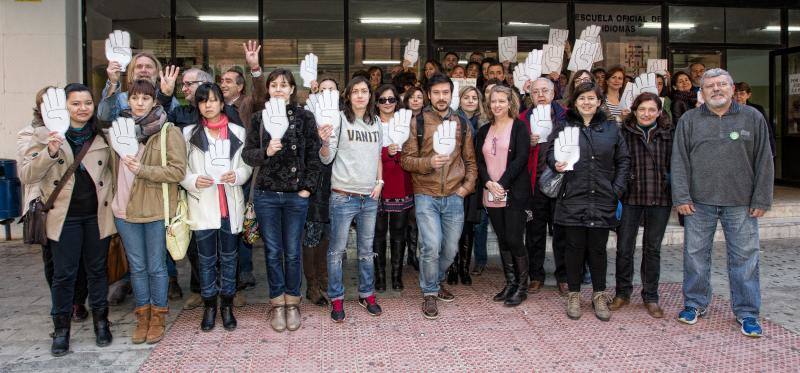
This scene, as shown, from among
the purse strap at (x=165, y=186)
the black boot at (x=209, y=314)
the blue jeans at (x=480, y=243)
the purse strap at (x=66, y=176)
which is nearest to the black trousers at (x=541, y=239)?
the blue jeans at (x=480, y=243)

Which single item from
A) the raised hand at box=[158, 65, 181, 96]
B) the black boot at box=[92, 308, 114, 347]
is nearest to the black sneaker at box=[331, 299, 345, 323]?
the black boot at box=[92, 308, 114, 347]

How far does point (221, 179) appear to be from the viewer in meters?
4.11

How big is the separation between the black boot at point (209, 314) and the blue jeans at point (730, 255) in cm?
361

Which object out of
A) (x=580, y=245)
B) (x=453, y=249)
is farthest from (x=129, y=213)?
(x=580, y=245)

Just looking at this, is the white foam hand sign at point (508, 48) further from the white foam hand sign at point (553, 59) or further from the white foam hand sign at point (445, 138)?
the white foam hand sign at point (445, 138)

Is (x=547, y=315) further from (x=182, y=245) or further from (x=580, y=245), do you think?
(x=182, y=245)

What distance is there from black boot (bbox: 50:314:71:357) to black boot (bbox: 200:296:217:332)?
34.6 inches

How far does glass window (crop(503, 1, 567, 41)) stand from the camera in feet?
32.6

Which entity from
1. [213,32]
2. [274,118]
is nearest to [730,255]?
[274,118]

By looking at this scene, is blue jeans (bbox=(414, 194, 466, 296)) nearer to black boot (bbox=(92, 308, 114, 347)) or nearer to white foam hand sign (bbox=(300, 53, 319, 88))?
white foam hand sign (bbox=(300, 53, 319, 88))

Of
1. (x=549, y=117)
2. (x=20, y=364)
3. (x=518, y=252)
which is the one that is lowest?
(x=20, y=364)

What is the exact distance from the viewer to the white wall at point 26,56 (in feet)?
25.7

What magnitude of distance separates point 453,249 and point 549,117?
140 centimetres

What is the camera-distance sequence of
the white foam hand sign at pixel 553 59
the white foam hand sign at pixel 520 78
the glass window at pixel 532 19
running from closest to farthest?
the white foam hand sign at pixel 520 78, the white foam hand sign at pixel 553 59, the glass window at pixel 532 19
